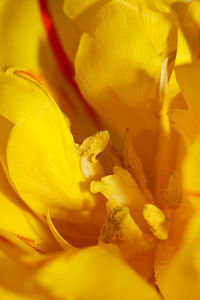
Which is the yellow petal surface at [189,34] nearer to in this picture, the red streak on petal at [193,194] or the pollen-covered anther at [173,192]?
the pollen-covered anther at [173,192]

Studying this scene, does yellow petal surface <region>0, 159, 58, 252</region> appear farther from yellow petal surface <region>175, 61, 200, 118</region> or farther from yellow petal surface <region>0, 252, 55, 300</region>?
yellow petal surface <region>175, 61, 200, 118</region>

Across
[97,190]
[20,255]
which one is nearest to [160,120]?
[97,190]

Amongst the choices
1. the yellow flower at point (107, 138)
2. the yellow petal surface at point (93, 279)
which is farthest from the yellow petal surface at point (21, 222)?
the yellow petal surface at point (93, 279)

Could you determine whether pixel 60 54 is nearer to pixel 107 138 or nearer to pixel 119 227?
pixel 107 138

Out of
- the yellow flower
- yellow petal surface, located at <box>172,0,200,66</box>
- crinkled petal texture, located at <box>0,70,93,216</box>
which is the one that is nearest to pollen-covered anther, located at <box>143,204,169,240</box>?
the yellow flower

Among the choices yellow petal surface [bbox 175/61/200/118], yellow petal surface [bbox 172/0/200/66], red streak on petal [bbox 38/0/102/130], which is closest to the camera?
yellow petal surface [bbox 175/61/200/118]

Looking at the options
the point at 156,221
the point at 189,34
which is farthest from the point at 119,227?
the point at 189,34
